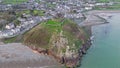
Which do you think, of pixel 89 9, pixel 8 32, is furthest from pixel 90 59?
pixel 89 9

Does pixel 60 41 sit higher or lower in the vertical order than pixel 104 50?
higher

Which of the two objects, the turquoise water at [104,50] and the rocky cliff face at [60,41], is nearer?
the rocky cliff face at [60,41]

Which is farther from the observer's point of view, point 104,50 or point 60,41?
point 104,50

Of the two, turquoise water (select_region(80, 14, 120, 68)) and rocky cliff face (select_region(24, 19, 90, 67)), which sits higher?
rocky cliff face (select_region(24, 19, 90, 67))

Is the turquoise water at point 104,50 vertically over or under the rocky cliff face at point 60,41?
under

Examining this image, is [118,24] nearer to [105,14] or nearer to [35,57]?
[105,14]
